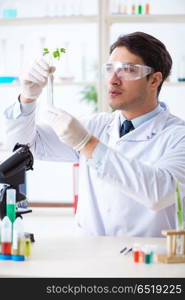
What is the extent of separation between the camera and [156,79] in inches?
112

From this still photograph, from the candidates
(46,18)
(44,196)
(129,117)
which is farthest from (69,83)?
(129,117)

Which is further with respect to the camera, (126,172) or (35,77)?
(35,77)

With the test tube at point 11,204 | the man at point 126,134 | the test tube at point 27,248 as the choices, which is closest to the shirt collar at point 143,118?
the man at point 126,134

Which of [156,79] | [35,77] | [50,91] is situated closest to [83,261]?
[50,91]

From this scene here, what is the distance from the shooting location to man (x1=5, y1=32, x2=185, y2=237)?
2551 millimetres

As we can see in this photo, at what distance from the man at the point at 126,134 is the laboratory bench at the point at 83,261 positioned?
0.53 ft

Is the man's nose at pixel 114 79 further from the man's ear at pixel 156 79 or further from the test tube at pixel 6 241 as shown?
the test tube at pixel 6 241

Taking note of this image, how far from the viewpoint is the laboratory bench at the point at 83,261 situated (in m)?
1.95

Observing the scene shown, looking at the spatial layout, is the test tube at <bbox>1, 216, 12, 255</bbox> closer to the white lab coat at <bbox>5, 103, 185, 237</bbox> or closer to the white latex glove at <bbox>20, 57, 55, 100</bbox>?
the white lab coat at <bbox>5, 103, 185, 237</bbox>

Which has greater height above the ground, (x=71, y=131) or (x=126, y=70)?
(x=126, y=70)

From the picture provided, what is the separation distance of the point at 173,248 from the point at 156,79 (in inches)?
38.4

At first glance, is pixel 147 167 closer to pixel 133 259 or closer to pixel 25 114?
pixel 133 259

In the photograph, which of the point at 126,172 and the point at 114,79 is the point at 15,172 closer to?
the point at 126,172

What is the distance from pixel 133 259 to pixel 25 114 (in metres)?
0.92
